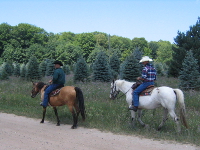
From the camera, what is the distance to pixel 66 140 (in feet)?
24.2

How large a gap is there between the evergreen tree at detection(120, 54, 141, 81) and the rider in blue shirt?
11.7m

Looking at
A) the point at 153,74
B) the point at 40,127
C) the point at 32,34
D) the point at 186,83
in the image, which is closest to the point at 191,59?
the point at 186,83

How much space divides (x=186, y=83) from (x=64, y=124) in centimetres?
1137

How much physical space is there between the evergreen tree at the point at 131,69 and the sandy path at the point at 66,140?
12013 mm

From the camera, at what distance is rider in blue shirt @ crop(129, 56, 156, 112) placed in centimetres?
862

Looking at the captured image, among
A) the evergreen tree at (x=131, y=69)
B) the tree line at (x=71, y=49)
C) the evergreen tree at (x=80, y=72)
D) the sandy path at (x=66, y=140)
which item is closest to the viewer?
the sandy path at (x=66, y=140)

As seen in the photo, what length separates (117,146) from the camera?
6762mm

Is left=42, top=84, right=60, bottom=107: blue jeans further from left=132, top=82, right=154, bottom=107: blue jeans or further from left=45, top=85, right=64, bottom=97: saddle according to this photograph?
left=132, top=82, right=154, bottom=107: blue jeans

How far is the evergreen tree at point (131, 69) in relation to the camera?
20.4 metres

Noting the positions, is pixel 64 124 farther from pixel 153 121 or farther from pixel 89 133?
pixel 153 121

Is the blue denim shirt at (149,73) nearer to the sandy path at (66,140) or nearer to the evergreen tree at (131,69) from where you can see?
the sandy path at (66,140)

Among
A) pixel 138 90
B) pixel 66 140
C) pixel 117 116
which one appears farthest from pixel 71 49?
pixel 66 140

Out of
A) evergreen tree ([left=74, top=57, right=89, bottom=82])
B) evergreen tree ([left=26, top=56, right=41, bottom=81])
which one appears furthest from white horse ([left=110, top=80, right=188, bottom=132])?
evergreen tree ([left=26, top=56, right=41, bottom=81])

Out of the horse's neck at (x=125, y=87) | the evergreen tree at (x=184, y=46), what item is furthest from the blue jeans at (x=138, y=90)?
the evergreen tree at (x=184, y=46)
